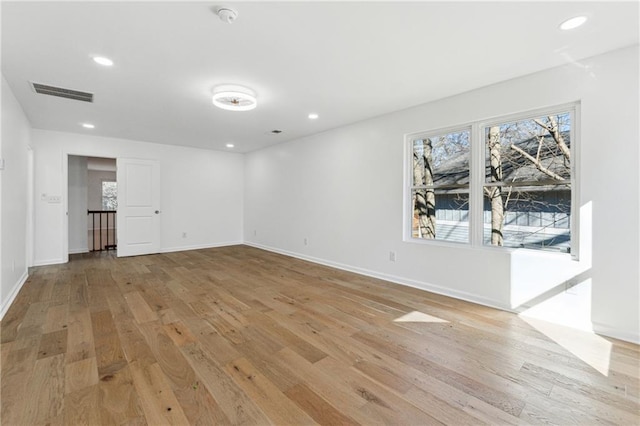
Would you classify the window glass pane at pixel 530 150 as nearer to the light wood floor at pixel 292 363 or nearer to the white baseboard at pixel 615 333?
the white baseboard at pixel 615 333

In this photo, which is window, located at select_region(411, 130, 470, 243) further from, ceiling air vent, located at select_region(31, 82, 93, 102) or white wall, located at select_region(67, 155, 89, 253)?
white wall, located at select_region(67, 155, 89, 253)

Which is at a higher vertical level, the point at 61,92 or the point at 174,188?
the point at 61,92

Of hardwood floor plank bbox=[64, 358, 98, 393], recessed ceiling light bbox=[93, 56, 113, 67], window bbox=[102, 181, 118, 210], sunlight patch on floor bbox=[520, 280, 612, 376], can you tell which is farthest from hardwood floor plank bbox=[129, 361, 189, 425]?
window bbox=[102, 181, 118, 210]

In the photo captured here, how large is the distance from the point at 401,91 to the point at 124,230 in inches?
239

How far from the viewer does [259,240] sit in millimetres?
7027

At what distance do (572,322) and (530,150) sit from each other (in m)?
1.75

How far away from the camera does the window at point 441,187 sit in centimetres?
347

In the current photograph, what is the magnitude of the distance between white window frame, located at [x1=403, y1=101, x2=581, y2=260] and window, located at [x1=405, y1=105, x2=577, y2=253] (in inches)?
0.4

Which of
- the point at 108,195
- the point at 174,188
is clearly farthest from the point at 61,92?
the point at 108,195

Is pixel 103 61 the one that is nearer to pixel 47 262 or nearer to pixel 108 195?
pixel 47 262

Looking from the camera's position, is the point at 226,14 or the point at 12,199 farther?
the point at 12,199

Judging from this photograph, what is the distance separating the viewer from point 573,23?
2047mm

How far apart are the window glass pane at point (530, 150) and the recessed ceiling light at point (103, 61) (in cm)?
407

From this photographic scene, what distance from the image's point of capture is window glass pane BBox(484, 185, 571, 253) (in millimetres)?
2750
